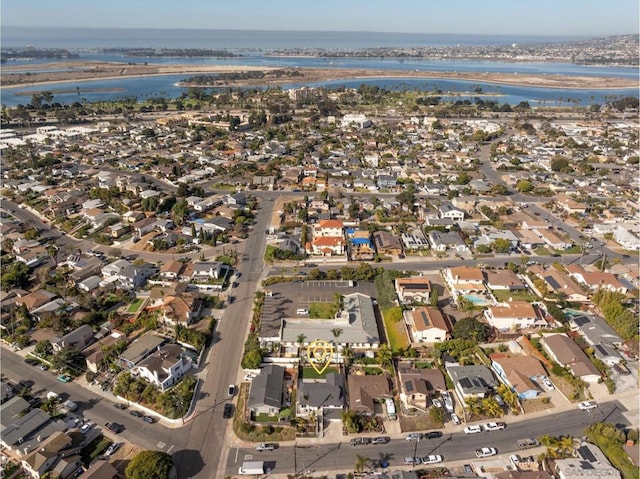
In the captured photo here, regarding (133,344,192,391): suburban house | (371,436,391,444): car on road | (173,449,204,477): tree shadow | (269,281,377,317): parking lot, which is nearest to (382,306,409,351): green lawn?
(269,281,377,317): parking lot

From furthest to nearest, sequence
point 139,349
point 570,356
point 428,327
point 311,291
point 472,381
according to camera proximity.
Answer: point 311,291, point 428,327, point 139,349, point 570,356, point 472,381

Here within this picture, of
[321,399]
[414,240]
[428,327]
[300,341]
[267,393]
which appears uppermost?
[414,240]

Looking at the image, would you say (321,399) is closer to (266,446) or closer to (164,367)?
(266,446)

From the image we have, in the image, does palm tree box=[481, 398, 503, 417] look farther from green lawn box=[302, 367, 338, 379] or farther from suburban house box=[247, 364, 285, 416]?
suburban house box=[247, 364, 285, 416]

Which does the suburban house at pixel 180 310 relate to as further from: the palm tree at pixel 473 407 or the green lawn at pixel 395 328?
the palm tree at pixel 473 407

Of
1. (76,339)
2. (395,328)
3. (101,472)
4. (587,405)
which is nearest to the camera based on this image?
(101,472)

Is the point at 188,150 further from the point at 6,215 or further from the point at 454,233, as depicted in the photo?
the point at 454,233

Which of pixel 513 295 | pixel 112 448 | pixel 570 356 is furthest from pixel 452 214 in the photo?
pixel 112 448
